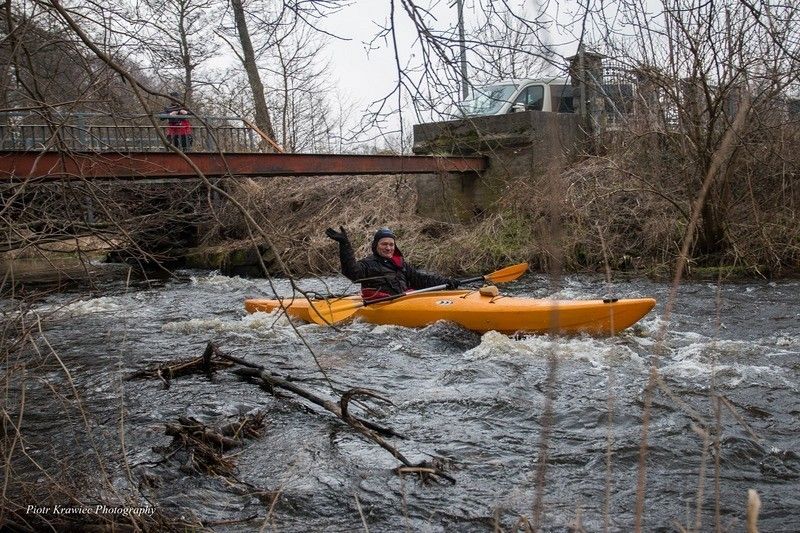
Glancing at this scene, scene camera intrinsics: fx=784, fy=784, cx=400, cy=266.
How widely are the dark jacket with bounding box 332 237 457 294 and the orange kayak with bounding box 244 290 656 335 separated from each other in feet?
0.90

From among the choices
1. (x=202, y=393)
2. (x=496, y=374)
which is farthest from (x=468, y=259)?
(x=202, y=393)

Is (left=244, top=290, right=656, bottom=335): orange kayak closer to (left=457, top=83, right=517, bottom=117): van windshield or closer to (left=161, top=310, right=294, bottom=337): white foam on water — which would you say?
(left=161, top=310, right=294, bottom=337): white foam on water

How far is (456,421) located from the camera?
495 centimetres

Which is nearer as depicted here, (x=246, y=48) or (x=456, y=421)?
(x=456, y=421)

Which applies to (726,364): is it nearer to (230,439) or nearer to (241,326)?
(230,439)

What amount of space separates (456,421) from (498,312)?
7.86 ft

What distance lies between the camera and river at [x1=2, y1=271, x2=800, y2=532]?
3541 millimetres

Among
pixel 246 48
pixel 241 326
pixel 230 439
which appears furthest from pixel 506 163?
pixel 230 439

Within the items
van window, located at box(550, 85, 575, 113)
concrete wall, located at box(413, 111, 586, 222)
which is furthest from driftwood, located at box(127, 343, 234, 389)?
concrete wall, located at box(413, 111, 586, 222)

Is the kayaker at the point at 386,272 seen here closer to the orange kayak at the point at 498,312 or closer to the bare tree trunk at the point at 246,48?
the orange kayak at the point at 498,312

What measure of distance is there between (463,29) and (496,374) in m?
3.53

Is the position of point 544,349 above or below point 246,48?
below

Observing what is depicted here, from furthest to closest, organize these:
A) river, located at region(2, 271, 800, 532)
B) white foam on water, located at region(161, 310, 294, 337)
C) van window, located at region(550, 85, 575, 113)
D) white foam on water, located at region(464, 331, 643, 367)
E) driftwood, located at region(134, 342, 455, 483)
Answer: white foam on water, located at region(161, 310, 294, 337)
white foam on water, located at region(464, 331, 643, 367)
driftwood, located at region(134, 342, 455, 483)
river, located at region(2, 271, 800, 532)
van window, located at region(550, 85, 575, 113)

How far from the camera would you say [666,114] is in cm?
970
